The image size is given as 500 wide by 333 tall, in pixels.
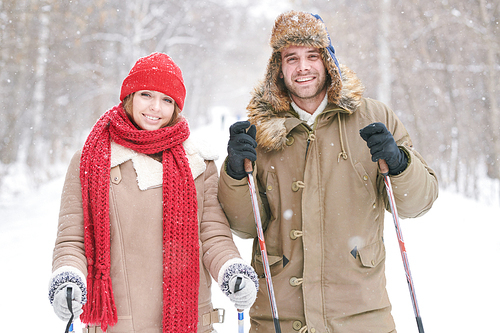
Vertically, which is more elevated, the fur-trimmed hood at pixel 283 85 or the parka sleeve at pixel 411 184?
the fur-trimmed hood at pixel 283 85

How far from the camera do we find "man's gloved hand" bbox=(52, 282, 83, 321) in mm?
1837

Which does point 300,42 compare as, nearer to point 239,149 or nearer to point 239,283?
point 239,149

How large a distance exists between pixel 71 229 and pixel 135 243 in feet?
1.03

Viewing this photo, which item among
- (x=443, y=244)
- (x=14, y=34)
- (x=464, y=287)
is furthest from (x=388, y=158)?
(x=14, y=34)

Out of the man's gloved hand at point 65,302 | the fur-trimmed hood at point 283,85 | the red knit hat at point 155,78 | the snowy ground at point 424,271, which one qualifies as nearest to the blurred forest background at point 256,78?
the snowy ground at point 424,271

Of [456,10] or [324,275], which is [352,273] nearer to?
[324,275]

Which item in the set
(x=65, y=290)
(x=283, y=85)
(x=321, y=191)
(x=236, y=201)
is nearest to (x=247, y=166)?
(x=236, y=201)

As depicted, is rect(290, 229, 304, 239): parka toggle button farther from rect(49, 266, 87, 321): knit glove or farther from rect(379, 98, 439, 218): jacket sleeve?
rect(49, 266, 87, 321): knit glove

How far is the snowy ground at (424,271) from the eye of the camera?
4.03 meters

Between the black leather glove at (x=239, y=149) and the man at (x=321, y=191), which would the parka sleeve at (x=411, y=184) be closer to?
the man at (x=321, y=191)

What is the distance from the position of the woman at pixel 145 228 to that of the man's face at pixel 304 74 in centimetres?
69

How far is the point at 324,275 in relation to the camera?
230cm

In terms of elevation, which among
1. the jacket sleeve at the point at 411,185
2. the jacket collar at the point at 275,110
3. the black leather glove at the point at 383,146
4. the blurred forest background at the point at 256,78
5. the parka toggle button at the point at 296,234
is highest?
the blurred forest background at the point at 256,78

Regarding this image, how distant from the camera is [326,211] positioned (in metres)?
2.36
